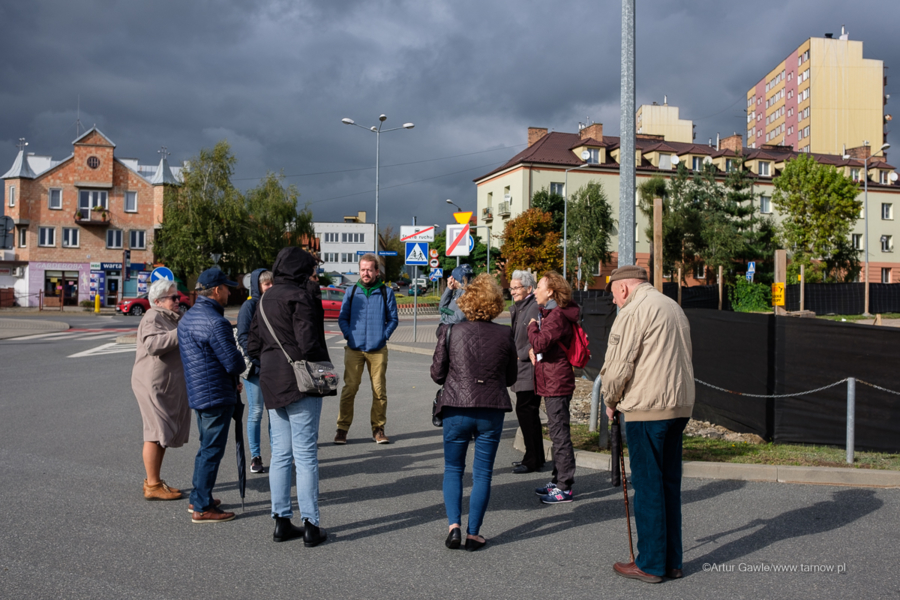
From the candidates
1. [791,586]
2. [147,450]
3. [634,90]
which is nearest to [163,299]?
[147,450]

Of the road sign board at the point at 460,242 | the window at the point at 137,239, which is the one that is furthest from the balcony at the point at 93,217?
the road sign board at the point at 460,242

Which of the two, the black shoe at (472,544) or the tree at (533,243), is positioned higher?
the tree at (533,243)

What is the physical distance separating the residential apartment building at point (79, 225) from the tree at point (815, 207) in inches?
1729

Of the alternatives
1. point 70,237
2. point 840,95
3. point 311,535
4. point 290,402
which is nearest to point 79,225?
point 70,237

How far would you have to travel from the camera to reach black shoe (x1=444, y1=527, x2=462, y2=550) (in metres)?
4.57

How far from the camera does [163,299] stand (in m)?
5.55

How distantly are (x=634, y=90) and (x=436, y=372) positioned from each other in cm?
635

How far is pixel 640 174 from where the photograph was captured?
61.1m

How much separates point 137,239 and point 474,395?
189ft

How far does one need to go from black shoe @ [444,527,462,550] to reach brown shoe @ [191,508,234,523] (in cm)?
164

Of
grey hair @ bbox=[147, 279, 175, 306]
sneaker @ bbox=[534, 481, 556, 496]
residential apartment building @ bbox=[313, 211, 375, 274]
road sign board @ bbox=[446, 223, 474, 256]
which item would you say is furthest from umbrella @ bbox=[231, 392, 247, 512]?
residential apartment building @ bbox=[313, 211, 375, 274]

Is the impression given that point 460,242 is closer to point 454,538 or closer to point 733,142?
point 454,538

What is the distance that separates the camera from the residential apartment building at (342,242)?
4641 inches

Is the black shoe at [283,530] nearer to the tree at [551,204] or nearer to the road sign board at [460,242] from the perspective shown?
the road sign board at [460,242]
